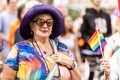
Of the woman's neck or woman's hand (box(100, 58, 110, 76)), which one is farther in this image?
the woman's neck

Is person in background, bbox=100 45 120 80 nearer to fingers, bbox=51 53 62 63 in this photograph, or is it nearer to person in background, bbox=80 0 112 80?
fingers, bbox=51 53 62 63

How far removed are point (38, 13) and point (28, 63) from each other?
0.54 m

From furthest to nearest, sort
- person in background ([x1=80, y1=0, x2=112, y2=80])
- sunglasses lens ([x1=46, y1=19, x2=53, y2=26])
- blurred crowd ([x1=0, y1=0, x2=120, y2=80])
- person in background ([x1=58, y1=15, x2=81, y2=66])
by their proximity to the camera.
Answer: person in background ([x1=58, y1=15, x2=81, y2=66]) < person in background ([x1=80, y1=0, x2=112, y2=80]) < blurred crowd ([x1=0, y1=0, x2=120, y2=80]) < sunglasses lens ([x1=46, y1=19, x2=53, y2=26])

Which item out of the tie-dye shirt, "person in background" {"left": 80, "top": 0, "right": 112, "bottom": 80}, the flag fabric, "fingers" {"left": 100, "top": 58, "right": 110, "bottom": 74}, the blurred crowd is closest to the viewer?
the tie-dye shirt

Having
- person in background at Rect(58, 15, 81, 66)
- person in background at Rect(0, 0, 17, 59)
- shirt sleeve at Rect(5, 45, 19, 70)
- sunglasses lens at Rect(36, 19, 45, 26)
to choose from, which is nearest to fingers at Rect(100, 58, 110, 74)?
sunglasses lens at Rect(36, 19, 45, 26)

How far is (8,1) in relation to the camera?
1180cm

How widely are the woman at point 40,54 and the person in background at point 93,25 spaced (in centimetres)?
455

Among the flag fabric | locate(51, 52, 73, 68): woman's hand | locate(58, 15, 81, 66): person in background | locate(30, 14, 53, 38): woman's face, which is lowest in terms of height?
locate(58, 15, 81, 66): person in background

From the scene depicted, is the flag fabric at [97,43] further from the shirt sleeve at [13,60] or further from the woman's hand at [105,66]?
the shirt sleeve at [13,60]

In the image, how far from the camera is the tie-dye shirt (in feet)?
20.5

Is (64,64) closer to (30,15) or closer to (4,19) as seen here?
(30,15)

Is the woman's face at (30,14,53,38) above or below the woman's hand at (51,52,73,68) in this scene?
above

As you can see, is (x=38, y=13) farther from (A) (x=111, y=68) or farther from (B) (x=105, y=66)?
(A) (x=111, y=68)

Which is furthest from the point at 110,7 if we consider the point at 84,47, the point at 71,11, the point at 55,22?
the point at 55,22
